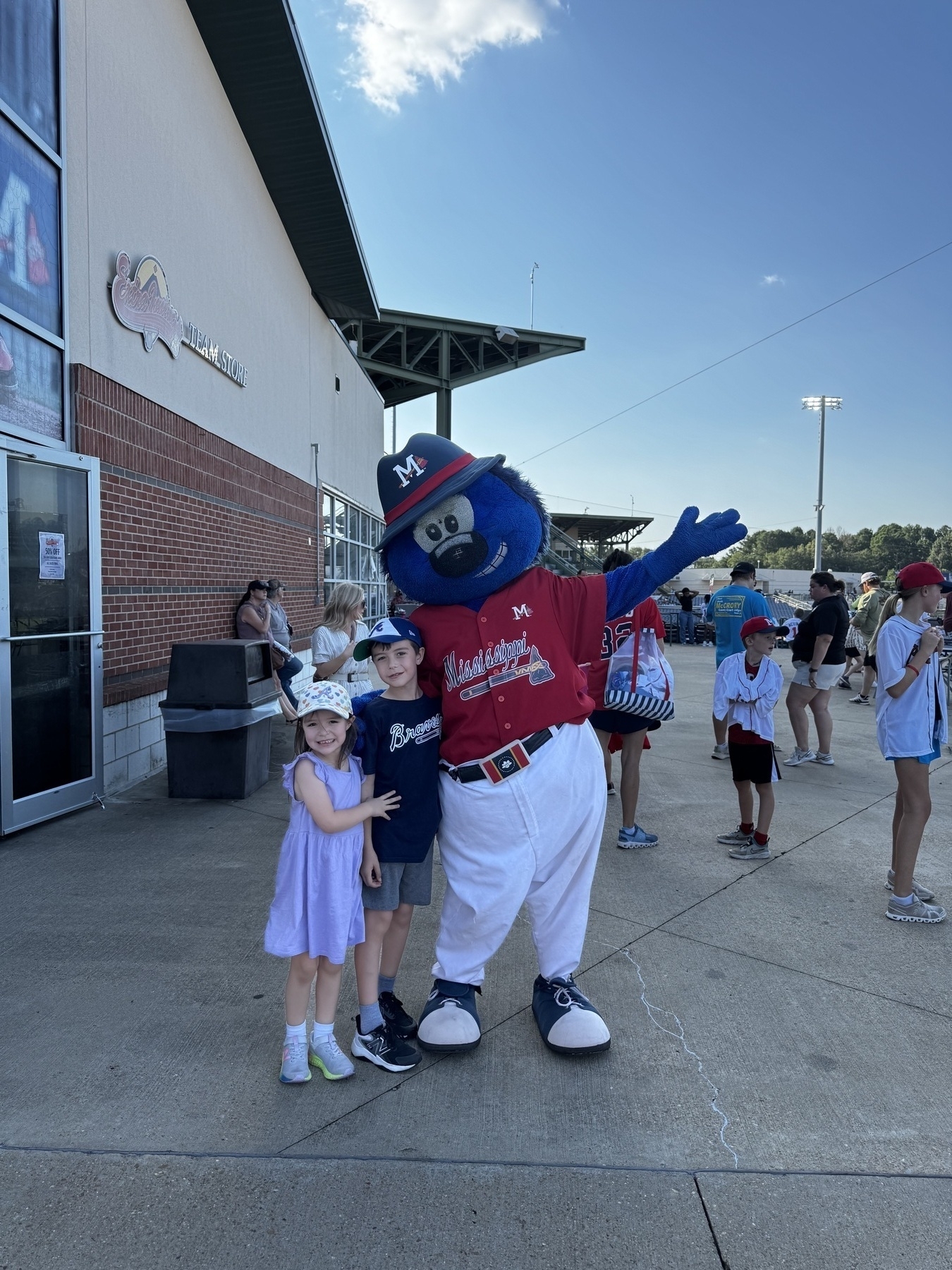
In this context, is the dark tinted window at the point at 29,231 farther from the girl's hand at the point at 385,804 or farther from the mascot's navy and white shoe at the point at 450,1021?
the mascot's navy and white shoe at the point at 450,1021

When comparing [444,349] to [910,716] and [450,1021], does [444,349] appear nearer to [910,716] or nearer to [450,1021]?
[910,716]

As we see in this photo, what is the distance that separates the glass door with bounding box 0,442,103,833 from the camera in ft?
16.3

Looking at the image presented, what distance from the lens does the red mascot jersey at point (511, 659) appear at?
9.51 ft

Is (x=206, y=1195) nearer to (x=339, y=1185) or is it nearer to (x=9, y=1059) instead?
(x=339, y=1185)

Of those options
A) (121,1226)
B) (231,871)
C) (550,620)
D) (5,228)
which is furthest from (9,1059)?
(5,228)

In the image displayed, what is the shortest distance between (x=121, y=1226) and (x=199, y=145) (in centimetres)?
862

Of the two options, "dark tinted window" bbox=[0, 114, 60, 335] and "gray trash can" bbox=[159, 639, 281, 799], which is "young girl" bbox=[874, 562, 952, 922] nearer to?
"gray trash can" bbox=[159, 639, 281, 799]

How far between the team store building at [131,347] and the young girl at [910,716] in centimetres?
482

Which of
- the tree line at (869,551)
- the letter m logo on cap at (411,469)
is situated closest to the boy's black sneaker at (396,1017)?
the letter m logo on cap at (411,469)

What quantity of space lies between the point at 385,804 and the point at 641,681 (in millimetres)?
2342

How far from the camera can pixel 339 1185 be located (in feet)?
7.13

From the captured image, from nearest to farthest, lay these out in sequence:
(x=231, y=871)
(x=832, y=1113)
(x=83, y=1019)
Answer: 1. (x=832, y=1113)
2. (x=83, y=1019)
3. (x=231, y=871)

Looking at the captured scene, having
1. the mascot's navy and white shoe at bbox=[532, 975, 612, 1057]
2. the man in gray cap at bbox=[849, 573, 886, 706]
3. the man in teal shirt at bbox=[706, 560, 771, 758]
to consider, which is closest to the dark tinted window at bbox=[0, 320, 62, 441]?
the mascot's navy and white shoe at bbox=[532, 975, 612, 1057]

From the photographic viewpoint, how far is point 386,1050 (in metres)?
2.77
